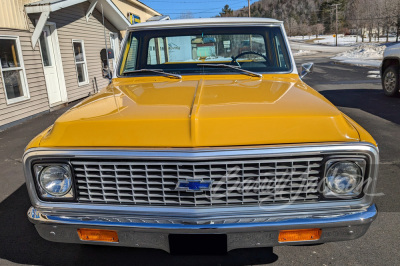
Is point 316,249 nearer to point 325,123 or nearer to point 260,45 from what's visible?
point 325,123

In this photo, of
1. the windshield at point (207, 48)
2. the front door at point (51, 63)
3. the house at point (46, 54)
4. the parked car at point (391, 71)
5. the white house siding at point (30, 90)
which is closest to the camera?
the windshield at point (207, 48)

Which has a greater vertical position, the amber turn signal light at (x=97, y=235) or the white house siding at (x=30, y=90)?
the white house siding at (x=30, y=90)

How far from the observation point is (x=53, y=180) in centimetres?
199

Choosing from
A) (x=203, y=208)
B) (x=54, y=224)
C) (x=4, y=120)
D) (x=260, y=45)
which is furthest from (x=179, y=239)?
(x=4, y=120)

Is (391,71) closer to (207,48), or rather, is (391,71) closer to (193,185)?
(207,48)

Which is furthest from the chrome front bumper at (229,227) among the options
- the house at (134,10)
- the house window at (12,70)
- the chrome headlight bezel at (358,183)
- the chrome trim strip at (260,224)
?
the house at (134,10)

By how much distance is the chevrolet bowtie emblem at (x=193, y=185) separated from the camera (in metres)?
1.81

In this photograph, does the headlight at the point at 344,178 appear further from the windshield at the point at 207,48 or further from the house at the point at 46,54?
the house at the point at 46,54

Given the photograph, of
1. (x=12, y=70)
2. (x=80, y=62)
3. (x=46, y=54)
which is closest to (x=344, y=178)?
(x=12, y=70)

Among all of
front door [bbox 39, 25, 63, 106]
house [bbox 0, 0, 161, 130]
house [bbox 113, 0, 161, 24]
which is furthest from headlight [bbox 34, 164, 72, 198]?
house [bbox 113, 0, 161, 24]

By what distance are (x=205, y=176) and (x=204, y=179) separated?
2 centimetres

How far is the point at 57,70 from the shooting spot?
9.65m

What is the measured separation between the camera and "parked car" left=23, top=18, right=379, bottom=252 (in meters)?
1.80

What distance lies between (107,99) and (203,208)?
114cm
